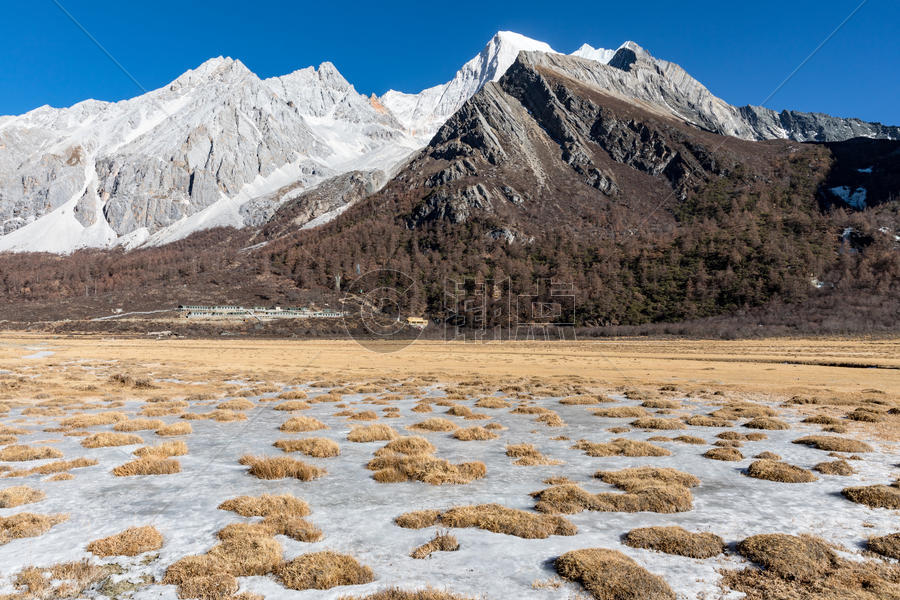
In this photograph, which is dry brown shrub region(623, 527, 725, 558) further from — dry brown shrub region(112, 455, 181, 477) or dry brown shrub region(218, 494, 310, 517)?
dry brown shrub region(112, 455, 181, 477)

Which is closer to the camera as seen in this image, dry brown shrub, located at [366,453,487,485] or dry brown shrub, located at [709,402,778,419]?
dry brown shrub, located at [366,453,487,485]

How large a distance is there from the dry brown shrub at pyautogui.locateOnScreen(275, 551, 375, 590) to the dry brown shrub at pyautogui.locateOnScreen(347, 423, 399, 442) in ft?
33.1

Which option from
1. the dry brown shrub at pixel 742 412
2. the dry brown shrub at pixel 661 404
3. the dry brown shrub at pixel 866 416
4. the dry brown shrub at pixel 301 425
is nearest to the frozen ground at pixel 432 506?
the dry brown shrub at pixel 301 425

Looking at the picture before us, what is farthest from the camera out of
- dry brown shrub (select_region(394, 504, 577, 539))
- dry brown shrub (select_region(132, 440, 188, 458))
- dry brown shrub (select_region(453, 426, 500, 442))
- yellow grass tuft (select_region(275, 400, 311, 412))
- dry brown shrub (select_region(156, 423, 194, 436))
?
yellow grass tuft (select_region(275, 400, 311, 412))

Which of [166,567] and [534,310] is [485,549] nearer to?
[166,567]

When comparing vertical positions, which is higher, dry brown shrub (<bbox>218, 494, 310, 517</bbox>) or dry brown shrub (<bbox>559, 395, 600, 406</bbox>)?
dry brown shrub (<bbox>218, 494, 310, 517</bbox>)

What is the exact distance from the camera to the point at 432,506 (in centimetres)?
1084

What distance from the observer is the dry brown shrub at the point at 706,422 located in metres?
20.7

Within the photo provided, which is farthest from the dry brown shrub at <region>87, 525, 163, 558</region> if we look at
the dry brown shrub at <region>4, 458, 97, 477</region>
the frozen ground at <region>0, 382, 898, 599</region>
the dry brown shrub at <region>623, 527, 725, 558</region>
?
the dry brown shrub at <region>623, 527, 725, 558</region>

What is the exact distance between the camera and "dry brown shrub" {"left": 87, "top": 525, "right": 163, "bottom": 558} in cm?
819

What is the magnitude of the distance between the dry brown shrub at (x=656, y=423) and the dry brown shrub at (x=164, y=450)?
17536 millimetres

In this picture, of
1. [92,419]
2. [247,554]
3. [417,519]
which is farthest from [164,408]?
[417,519]

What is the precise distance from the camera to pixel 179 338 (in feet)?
372

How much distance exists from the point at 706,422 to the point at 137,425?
79.0ft
